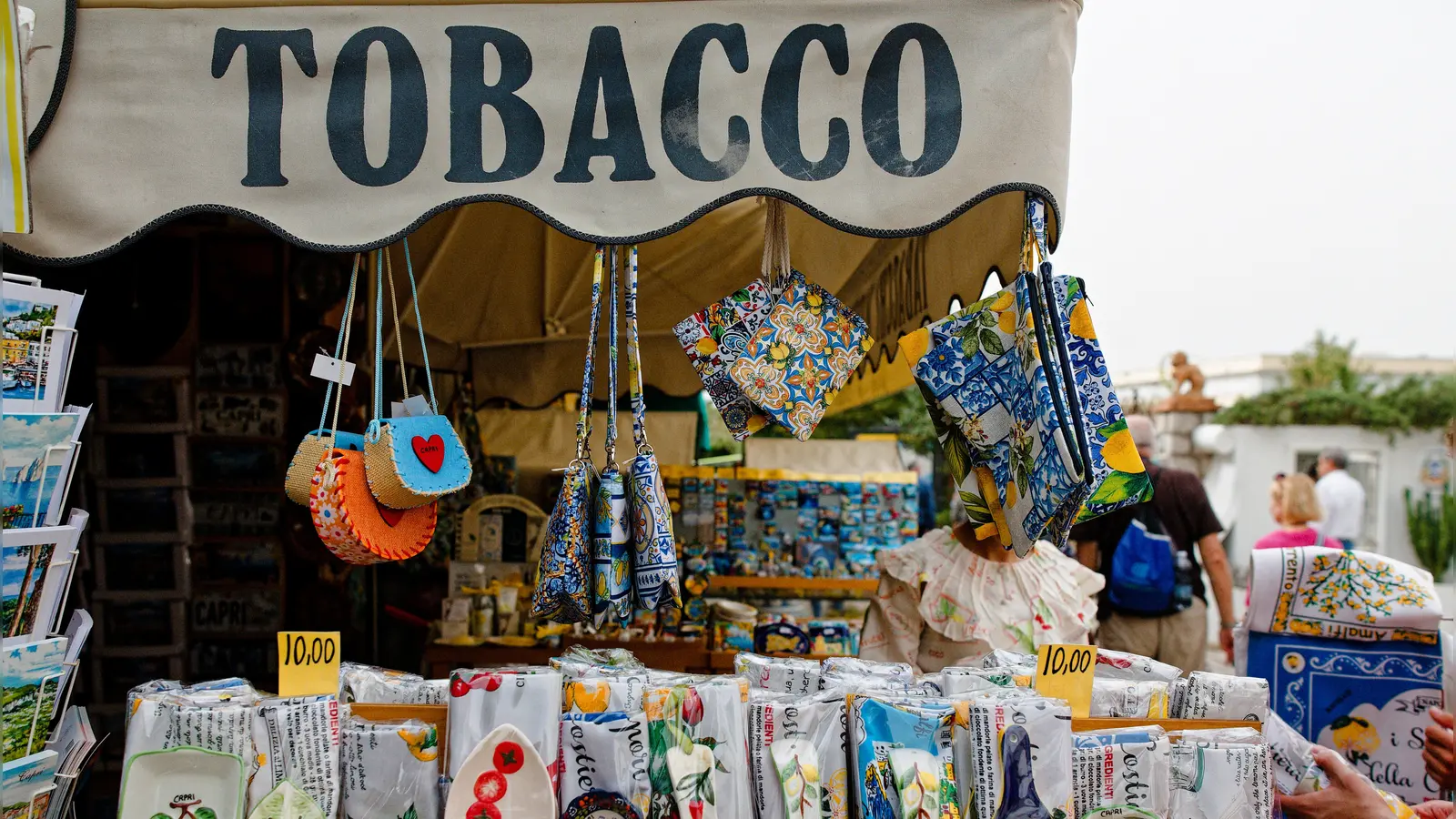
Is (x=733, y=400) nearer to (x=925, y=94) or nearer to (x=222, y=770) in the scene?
(x=925, y=94)

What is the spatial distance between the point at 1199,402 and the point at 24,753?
12493 millimetres

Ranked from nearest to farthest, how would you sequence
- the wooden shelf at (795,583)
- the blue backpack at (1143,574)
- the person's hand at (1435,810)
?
the person's hand at (1435,810) → the blue backpack at (1143,574) → the wooden shelf at (795,583)

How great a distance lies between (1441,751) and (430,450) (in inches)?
101

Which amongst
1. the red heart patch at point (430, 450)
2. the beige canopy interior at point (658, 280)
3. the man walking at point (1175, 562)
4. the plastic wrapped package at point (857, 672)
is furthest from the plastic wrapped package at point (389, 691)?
the man walking at point (1175, 562)

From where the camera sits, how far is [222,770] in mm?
1823

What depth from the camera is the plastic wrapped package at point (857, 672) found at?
2133 mm

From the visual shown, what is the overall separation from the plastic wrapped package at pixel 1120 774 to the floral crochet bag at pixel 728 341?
932 mm

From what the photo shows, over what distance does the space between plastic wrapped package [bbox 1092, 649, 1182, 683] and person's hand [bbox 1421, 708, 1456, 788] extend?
0.75 m

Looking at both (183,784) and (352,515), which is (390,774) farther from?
Result: (352,515)

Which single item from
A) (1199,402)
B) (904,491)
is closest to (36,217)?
(904,491)

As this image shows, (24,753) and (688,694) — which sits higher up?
(688,694)

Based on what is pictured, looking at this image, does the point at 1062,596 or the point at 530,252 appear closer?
the point at 1062,596

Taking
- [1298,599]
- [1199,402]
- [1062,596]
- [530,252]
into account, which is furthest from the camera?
[1199,402]

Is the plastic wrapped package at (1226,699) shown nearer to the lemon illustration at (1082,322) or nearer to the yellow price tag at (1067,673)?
the yellow price tag at (1067,673)
